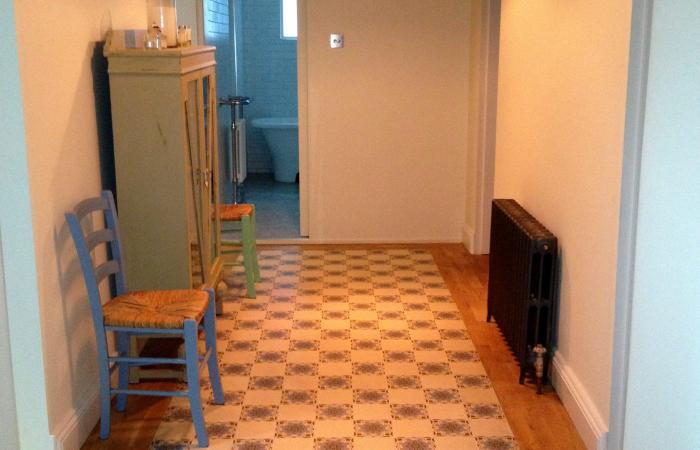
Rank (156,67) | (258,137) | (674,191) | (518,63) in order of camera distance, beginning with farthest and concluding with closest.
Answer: (258,137) < (518,63) < (156,67) < (674,191)

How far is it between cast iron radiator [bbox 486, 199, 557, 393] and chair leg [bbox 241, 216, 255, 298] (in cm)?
153

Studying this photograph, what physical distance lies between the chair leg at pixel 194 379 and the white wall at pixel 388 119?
302 centimetres

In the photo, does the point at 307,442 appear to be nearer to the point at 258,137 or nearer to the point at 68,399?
the point at 68,399

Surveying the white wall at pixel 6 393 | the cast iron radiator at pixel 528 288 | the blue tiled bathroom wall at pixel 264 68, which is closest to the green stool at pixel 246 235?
the cast iron radiator at pixel 528 288

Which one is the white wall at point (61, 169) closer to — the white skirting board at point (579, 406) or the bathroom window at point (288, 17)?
the white skirting board at point (579, 406)

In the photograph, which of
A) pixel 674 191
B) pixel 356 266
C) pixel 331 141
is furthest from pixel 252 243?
pixel 674 191

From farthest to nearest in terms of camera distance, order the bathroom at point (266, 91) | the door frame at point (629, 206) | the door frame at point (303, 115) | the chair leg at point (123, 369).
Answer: the bathroom at point (266, 91), the door frame at point (303, 115), the chair leg at point (123, 369), the door frame at point (629, 206)

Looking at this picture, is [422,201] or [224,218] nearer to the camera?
[224,218]

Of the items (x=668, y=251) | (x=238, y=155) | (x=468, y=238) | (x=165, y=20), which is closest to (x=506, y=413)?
(x=668, y=251)

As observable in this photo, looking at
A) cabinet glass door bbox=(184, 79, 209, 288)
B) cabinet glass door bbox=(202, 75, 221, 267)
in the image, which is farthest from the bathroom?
cabinet glass door bbox=(184, 79, 209, 288)

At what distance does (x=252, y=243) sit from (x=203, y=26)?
68.0 inches

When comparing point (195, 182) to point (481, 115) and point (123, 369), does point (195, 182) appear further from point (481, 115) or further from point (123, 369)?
point (481, 115)

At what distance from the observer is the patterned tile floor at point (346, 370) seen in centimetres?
311

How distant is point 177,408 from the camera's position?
3.32 m
